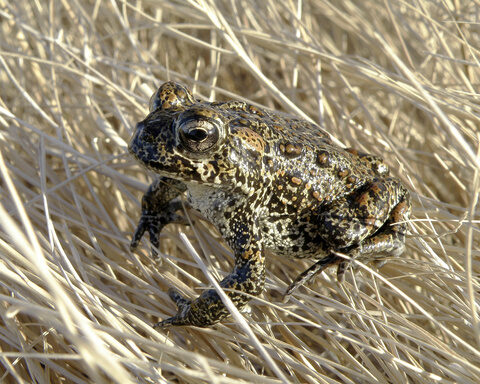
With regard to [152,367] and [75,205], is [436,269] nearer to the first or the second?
[152,367]

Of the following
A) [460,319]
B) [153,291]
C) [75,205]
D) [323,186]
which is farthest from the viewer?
[75,205]

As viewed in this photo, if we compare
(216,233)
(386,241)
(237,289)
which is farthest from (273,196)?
(216,233)

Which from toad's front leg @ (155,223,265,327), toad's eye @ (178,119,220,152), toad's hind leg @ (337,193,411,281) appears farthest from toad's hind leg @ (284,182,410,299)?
toad's eye @ (178,119,220,152)

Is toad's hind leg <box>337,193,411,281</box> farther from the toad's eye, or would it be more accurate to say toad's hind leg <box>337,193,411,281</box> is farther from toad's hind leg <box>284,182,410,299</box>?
the toad's eye

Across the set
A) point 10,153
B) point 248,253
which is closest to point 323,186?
point 248,253

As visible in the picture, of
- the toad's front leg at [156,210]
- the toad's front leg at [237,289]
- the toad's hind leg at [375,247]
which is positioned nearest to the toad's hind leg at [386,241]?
the toad's hind leg at [375,247]

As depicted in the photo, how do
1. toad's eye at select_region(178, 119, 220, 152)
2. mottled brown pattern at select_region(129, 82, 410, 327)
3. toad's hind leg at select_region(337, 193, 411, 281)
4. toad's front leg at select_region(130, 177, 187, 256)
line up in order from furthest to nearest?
toad's front leg at select_region(130, 177, 187, 256)
toad's hind leg at select_region(337, 193, 411, 281)
mottled brown pattern at select_region(129, 82, 410, 327)
toad's eye at select_region(178, 119, 220, 152)
